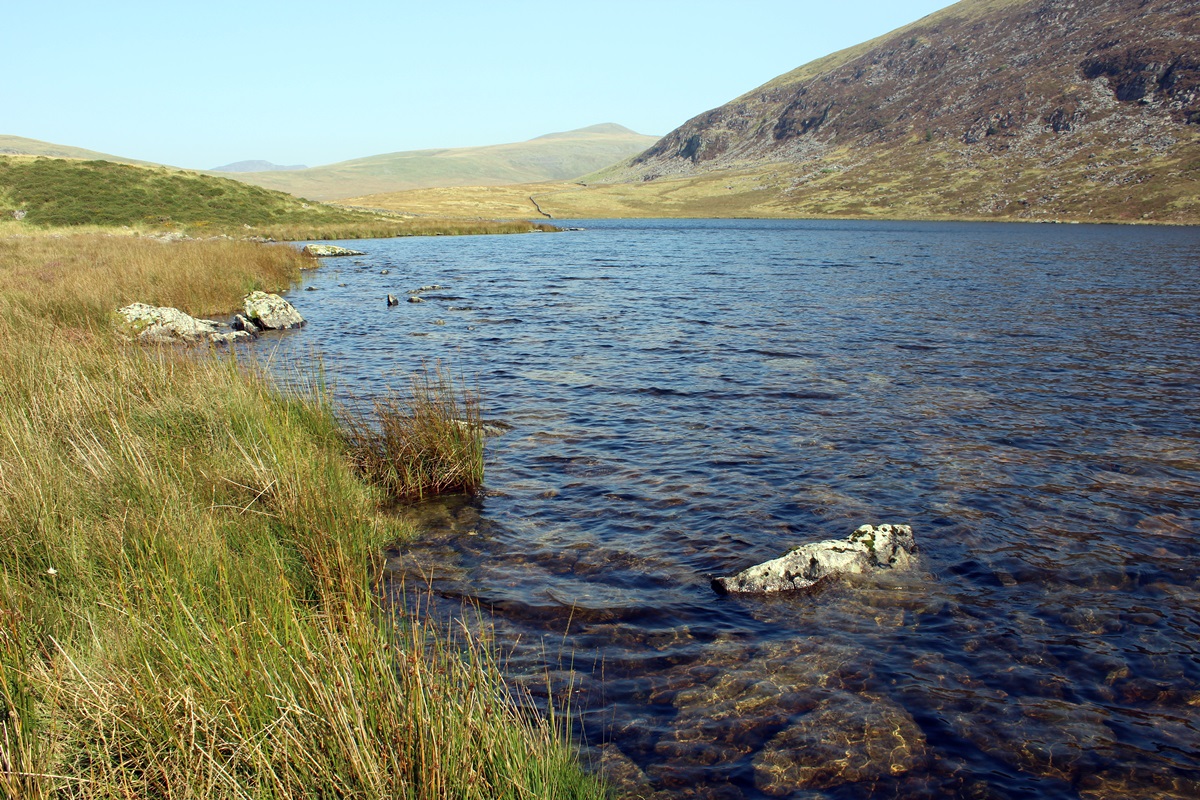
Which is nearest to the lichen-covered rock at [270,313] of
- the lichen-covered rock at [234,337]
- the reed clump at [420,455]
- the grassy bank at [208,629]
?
the lichen-covered rock at [234,337]

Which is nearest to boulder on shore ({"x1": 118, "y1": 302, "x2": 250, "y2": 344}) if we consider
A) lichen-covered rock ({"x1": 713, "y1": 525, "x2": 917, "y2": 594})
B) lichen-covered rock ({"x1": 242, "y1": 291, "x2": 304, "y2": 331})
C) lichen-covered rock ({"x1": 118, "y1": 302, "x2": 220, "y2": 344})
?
lichen-covered rock ({"x1": 118, "y1": 302, "x2": 220, "y2": 344})

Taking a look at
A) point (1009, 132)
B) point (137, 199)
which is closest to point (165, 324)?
point (137, 199)

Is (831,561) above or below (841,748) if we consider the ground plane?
above

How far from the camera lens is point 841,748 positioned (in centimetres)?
486

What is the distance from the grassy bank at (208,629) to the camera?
3057 mm

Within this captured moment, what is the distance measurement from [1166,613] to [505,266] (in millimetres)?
38627

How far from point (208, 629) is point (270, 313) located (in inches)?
742

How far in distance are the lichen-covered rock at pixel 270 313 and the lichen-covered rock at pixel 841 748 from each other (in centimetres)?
1917

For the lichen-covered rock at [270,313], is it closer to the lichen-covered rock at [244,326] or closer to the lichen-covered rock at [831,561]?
the lichen-covered rock at [244,326]

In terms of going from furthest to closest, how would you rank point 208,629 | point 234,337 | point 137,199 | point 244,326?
1. point 137,199
2. point 244,326
3. point 234,337
4. point 208,629

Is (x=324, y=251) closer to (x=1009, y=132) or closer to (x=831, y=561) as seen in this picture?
(x=831, y=561)

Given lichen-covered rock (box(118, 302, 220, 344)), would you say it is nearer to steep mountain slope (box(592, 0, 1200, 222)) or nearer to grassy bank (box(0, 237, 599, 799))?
grassy bank (box(0, 237, 599, 799))

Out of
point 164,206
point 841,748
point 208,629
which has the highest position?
point 164,206

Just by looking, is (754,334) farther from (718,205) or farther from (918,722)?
(718,205)
